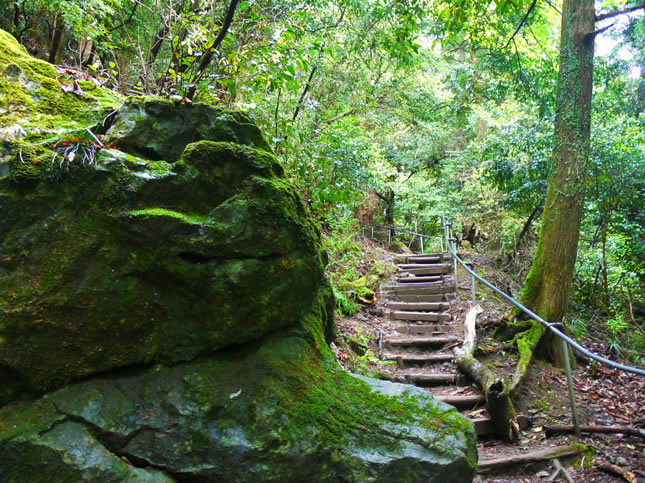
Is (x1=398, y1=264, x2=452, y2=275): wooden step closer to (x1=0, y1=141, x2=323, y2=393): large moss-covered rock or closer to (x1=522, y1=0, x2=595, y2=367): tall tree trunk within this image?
(x1=522, y1=0, x2=595, y2=367): tall tree trunk

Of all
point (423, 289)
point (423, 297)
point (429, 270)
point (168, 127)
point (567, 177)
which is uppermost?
point (567, 177)

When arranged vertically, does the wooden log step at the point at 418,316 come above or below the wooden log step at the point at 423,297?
below

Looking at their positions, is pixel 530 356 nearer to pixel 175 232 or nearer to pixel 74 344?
pixel 175 232

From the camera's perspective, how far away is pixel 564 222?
18.6 feet

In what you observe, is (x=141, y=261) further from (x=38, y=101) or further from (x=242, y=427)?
(x=38, y=101)

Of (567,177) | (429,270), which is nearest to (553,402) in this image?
(567,177)

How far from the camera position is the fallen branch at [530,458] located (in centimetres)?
346

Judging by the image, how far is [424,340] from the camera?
645 cm

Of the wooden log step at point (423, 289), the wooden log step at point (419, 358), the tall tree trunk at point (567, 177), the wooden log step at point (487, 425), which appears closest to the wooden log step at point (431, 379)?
the wooden log step at point (419, 358)

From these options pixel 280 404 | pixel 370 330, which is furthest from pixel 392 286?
pixel 280 404

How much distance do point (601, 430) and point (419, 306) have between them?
4.48 metres

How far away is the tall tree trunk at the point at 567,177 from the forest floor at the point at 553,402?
0.65 meters

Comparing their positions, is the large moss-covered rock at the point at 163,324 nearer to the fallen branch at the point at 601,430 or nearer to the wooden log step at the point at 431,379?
the fallen branch at the point at 601,430

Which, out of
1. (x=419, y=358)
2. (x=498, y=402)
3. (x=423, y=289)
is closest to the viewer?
(x=498, y=402)
